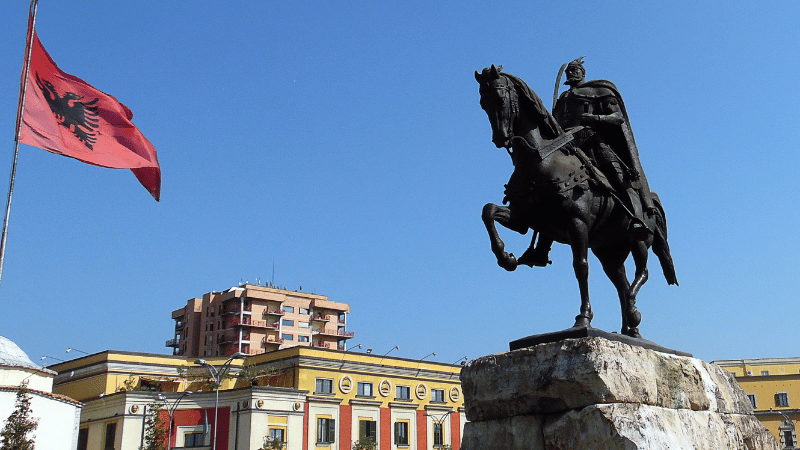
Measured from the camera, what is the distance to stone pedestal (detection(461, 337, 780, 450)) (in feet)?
18.2

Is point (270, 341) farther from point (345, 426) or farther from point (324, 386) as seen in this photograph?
point (345, 426)

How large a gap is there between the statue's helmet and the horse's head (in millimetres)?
1585

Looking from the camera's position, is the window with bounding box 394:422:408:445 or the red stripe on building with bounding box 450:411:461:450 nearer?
the window with bounding box 394:422:408:445

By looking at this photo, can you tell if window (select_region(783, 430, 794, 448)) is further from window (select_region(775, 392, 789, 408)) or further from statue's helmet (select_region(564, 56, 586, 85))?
statue's helmet (select_region(564, 56, 586, 85))

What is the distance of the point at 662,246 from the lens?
8273 mm

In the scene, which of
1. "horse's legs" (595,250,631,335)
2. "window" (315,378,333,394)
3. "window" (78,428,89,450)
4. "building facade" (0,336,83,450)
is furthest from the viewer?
"window" (315,378,333,394)

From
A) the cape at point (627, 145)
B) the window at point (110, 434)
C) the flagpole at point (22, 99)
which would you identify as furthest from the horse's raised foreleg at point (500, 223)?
the window at point (110, 434)

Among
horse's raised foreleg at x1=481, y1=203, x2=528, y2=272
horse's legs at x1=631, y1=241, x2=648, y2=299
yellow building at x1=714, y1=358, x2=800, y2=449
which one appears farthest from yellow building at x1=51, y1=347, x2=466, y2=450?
horse's raised foreleg at x1=481, y1=203, x2=528, y2=272

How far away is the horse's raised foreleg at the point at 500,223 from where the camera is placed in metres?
6.84

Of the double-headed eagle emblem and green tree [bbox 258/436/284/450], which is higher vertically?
the double-headed eagle emblem

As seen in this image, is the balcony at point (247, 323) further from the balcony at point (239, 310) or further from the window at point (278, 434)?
the window at point (278, 434)

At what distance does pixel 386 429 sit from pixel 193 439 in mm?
13146

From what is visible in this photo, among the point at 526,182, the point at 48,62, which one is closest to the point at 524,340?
the point at 526,182

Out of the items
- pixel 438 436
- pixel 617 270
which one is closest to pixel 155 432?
pixel 438 436
